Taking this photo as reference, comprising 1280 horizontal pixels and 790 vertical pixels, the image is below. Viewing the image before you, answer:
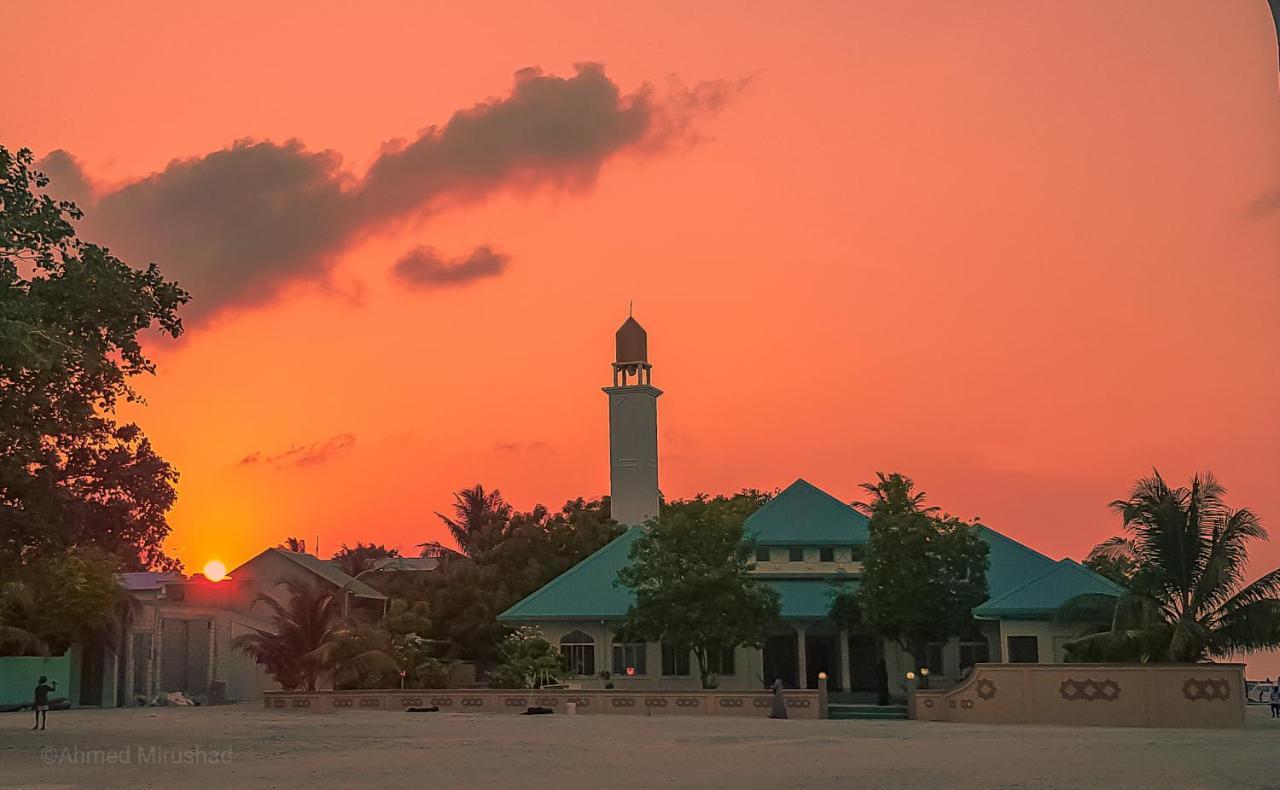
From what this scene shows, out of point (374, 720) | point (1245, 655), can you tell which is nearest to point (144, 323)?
point (374, 720)

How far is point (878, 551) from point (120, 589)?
90.3 ft

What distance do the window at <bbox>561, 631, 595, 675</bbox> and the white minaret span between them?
1975 centimetres

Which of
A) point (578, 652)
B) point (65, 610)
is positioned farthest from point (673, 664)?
point (65, 610)

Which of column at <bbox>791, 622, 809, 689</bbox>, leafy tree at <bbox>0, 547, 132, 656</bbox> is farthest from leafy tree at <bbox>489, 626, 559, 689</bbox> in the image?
leafy tree at <bbox>0, 547, 132, 656</bbox>

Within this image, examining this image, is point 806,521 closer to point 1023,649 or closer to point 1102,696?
point 1023,649

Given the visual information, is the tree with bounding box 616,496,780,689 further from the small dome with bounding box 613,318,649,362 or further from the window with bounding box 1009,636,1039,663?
the small dome with bounding box 613,318,649,362

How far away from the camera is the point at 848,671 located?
48.7 m

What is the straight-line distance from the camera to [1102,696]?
34.5 m

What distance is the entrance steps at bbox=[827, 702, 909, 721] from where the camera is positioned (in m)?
40.0

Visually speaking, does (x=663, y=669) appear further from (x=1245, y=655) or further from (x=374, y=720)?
(x=1245, y=655)

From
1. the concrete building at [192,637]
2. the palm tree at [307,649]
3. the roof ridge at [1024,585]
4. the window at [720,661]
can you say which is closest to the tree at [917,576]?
the roof ridge at [1024,585]

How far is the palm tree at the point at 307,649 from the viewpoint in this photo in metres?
45.1

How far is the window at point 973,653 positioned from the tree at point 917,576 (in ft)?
10.4

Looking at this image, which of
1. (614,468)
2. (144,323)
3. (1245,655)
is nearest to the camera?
(144,323)
